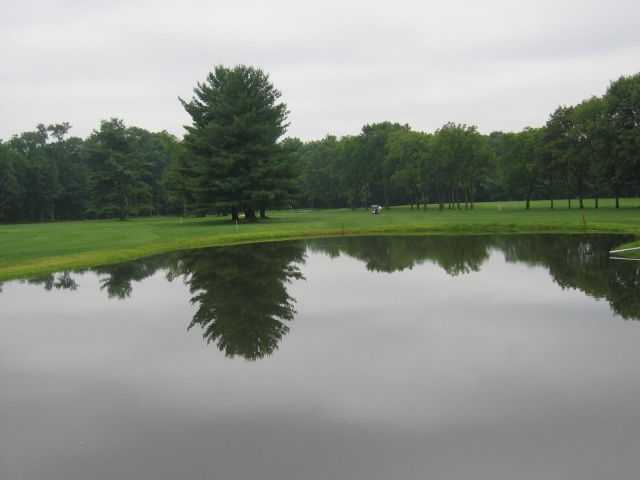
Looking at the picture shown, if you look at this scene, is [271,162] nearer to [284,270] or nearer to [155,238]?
[155,238]

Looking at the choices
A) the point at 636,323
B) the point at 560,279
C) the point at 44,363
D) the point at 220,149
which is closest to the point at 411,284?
the point at 560,279

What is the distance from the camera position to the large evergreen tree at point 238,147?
6278cm

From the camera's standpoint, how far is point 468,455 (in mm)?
7398

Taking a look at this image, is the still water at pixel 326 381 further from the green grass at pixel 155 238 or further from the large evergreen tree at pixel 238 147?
the large evergreen tree at pixel 238 147

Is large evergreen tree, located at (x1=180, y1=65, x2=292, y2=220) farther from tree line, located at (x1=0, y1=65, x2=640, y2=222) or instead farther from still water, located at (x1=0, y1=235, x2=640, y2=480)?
still water, located at (x1=0, y1=235, x2=640, y2=480)

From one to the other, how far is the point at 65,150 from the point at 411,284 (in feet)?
394

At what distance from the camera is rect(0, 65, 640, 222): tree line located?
211ft

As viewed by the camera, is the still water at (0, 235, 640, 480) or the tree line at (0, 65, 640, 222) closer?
the still water at (0, 235, 640, 480)

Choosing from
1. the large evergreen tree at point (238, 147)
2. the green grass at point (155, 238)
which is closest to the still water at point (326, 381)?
the green grass at point (155, 238)

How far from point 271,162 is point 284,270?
41.0 m

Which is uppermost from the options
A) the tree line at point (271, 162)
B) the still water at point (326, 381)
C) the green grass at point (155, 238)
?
the tree line at point (271, 162)

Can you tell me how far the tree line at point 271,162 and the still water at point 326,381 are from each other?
45145 mm

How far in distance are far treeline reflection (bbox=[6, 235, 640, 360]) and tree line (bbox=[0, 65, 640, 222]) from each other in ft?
87.9

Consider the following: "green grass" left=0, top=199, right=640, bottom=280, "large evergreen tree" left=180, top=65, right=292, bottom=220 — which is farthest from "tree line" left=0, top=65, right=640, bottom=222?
"green grass" left=0, top=199, right=640, bottom=280
